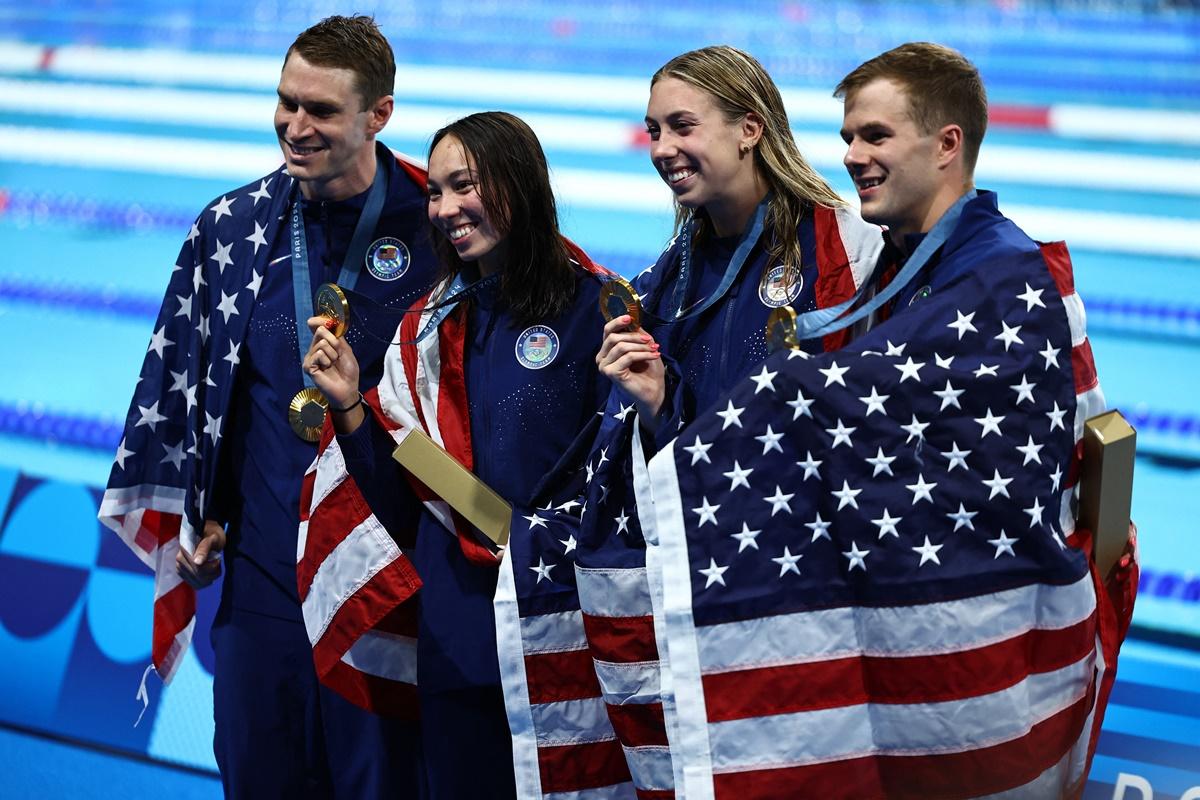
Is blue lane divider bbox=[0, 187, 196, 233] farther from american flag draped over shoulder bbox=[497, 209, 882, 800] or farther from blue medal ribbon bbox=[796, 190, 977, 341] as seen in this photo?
blue medal ribbon bbox=[796, 190, 977, 341]

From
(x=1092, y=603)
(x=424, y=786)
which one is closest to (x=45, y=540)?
(x=424, y=786)

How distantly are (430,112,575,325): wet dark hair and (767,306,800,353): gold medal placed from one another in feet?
1.75

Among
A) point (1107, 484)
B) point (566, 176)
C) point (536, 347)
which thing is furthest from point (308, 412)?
point (566, 176)

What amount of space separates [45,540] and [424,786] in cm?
180

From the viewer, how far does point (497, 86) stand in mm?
10102

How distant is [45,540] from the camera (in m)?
3.94

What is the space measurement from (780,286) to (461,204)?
23.9 inches

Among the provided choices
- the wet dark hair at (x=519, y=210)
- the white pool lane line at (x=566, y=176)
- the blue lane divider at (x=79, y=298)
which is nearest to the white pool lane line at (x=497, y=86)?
the white pool lane line at (x=566, y=176)

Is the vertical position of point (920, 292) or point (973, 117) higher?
point (973, 117)

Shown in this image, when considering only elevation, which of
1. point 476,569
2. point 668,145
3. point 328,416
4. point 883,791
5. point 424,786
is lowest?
point 424,786

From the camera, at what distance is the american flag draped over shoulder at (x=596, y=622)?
2275 millimetres

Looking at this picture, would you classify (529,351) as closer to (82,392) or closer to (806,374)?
(806,374)

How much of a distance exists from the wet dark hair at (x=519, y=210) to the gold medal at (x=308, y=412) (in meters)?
0.42

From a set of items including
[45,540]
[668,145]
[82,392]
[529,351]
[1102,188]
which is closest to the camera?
[668,145]
